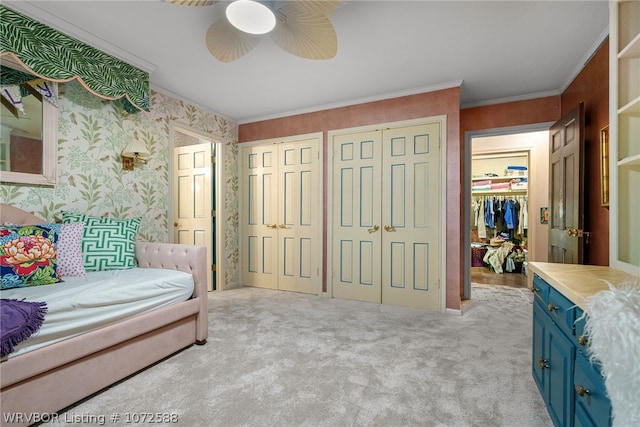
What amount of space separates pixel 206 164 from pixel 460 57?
335 cm

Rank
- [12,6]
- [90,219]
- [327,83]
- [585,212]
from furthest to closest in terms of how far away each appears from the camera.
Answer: [327,83] < [585,212] < [90,219] < [12,6]

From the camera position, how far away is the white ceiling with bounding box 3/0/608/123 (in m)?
1.97

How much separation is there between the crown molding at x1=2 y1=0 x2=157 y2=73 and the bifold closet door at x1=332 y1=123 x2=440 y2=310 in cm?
219

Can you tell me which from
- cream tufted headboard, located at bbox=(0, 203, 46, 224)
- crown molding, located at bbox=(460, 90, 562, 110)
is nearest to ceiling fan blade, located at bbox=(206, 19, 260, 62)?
cream tufted headboard, located at bbox=(0, 203, 46, 224)

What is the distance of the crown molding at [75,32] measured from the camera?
6.27ft

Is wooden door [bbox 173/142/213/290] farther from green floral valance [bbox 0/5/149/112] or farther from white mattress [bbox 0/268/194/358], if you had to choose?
white mattress [bbox 0/268/194/358]

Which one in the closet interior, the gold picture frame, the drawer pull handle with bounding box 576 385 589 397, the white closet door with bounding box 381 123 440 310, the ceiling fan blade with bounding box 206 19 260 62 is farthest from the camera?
the closet interior

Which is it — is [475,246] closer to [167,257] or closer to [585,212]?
[585,212]

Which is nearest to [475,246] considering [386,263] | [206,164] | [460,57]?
[386,263]

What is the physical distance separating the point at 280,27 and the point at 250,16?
0.25 metres

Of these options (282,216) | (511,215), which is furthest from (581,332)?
(511,215)

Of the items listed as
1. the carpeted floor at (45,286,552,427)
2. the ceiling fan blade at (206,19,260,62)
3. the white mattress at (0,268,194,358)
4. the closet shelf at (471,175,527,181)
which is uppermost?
the ceiling fan blade at (206,19,260,62)

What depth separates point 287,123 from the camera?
13.1 feet

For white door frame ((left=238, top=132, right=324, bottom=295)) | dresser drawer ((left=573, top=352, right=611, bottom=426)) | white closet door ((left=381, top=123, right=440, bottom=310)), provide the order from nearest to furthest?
dresser drawer ((left=573, top=352, right=611, bottom=426)), white closet door ((left=381, top=123, right=440, bottom=310)), white door frame ((left=238, top=132, right=324, bottom=295))
